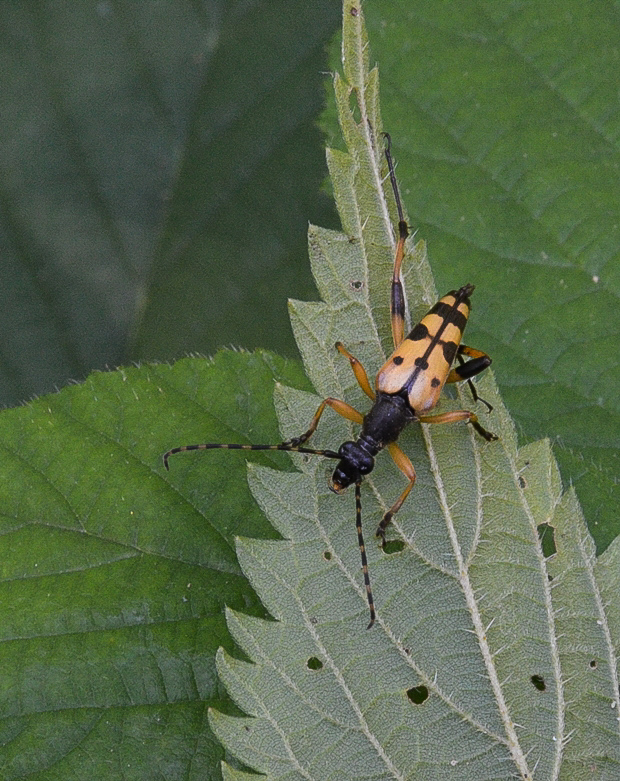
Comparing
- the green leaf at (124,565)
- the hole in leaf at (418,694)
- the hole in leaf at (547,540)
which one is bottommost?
the hole in leaf at (418,694)

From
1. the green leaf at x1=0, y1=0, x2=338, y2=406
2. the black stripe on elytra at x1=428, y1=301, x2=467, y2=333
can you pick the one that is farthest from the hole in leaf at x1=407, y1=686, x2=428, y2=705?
the green leaf at x1=0, y1=0, x2=338, y2=406

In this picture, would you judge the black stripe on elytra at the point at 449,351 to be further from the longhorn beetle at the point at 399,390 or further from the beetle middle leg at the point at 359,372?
the beetle middle leg at the point at 359,372

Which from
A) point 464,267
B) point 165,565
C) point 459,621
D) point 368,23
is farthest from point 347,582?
point 368,23

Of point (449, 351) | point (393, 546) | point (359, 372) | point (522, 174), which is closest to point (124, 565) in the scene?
point (393, 546)

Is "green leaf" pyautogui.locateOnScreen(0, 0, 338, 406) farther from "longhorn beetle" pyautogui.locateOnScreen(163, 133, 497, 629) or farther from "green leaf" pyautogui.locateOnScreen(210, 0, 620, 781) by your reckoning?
"green leaf" pyautogui.locateOnScreen(210, 0, 620, 781)

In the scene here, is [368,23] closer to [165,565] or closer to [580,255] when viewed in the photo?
[580,255]

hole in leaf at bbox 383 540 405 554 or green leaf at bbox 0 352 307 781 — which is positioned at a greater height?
green leaf at bbox 0 352 307 781

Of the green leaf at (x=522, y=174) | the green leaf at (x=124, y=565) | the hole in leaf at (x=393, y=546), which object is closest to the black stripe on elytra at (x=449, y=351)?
the green leaf at (x=522, y=174)

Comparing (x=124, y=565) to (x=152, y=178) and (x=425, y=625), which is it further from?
(x=152, y=178)

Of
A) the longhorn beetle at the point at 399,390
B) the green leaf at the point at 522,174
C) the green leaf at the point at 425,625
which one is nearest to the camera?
the green leaf at the point at 425,625
